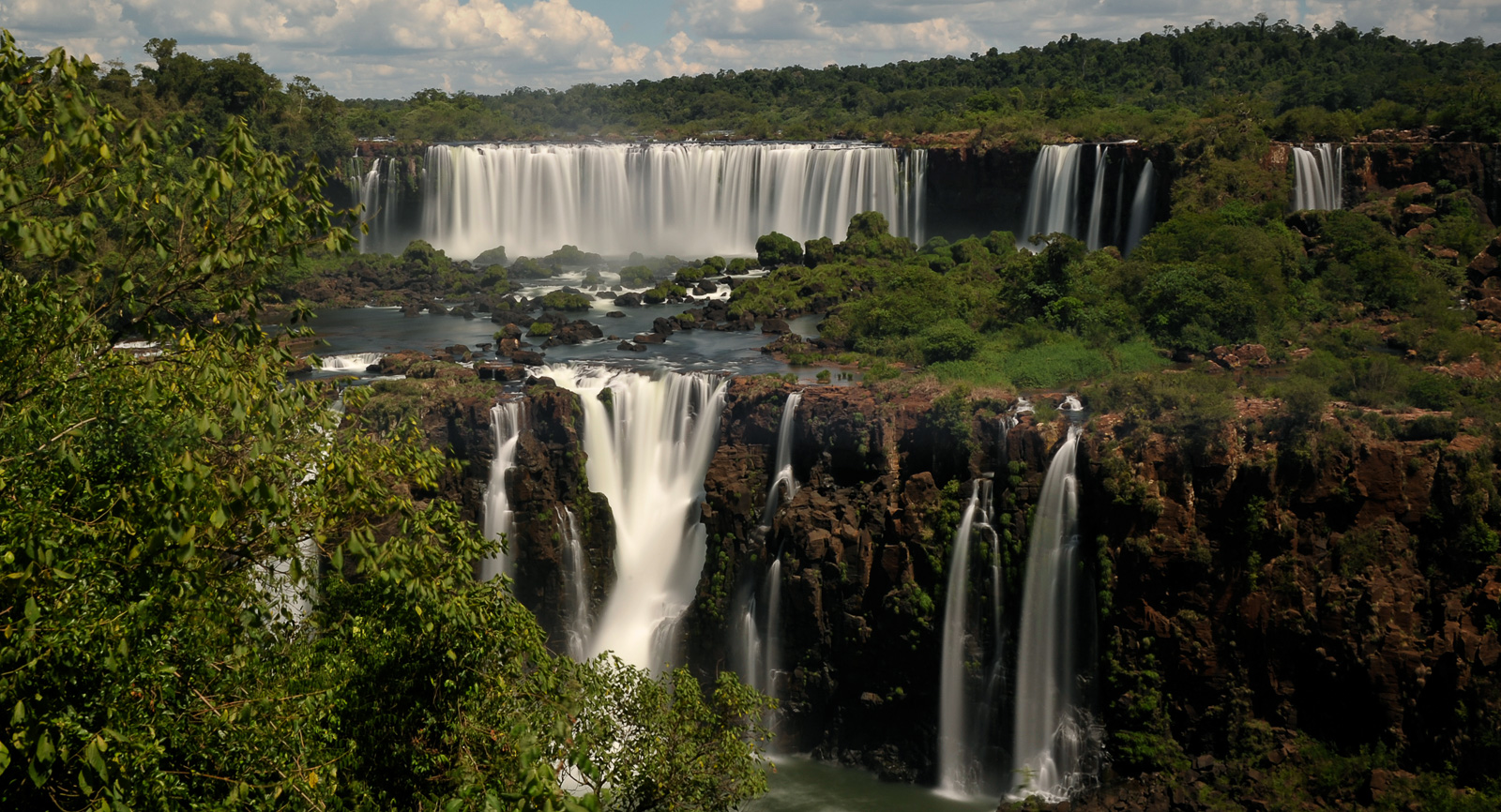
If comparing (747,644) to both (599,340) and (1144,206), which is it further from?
(1144,206)

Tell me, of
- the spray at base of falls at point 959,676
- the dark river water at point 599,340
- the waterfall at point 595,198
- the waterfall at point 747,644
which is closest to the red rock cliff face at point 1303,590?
the spray at base of falls at point 959,676

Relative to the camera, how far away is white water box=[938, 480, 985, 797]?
2147cm

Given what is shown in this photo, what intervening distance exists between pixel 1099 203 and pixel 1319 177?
766 cm

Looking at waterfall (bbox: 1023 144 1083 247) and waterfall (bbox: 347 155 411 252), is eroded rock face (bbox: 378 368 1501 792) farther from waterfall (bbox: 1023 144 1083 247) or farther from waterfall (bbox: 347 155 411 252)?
waterfall (bbox: 347 155 411 252)

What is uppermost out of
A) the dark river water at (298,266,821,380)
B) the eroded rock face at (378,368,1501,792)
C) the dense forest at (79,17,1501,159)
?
the dense forest at (79,17,1501,159)

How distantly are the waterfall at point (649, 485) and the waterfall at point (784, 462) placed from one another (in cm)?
191

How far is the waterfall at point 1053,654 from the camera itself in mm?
20703

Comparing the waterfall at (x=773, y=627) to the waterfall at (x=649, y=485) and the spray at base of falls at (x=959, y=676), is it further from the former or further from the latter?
the spray at base of falls at (x=959, y=676)

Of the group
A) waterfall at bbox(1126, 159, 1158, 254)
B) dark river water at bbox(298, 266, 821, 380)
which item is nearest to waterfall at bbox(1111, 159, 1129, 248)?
waterfall at bbox(1126, 159, 1158, 254)

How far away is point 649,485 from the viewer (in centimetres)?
2641

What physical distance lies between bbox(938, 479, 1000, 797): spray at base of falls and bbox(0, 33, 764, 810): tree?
11485 millimetres

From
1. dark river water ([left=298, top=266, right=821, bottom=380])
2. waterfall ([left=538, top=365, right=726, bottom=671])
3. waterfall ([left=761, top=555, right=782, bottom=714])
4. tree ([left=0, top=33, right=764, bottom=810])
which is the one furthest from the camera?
dark river water ([left=298, top=266, right=821, bottom=380])

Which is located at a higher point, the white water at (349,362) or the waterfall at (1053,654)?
the white water at (349,362)

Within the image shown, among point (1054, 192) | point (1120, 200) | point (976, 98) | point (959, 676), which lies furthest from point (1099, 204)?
point (959, 676)
